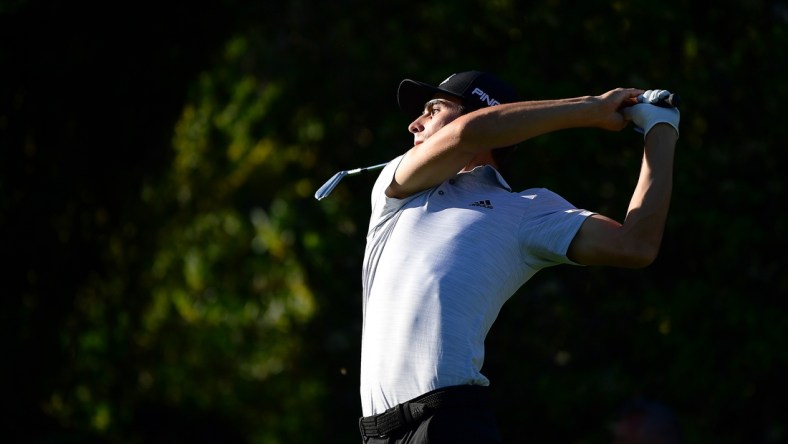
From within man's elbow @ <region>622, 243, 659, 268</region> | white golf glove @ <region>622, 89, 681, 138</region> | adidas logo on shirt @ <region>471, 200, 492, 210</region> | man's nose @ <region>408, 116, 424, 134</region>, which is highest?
man's nose @ <region>408, 116, 424, 134</region>

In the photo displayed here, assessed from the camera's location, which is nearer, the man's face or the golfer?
the golfer

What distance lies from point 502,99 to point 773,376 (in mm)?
3988

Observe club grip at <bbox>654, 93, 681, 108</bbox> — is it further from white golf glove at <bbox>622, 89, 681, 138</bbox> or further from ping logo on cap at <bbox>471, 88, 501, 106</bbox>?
ping logo on cap at <bbox>471, 88, 501, 106</bbox>

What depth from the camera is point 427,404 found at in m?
3.53

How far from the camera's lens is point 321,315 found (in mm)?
8352

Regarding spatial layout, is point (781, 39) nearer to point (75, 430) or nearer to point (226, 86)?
point (226, 86)

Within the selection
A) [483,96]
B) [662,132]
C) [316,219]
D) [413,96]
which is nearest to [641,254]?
[662,132]

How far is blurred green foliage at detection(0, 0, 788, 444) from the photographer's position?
7410mm

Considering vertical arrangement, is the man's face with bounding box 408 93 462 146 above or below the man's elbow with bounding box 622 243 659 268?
above

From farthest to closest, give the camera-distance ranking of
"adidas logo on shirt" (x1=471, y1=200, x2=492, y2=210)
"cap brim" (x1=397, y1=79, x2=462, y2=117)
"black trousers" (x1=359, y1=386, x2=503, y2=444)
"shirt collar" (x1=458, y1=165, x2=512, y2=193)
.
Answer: "cap brim" (x1=397, y1=79, x2=462, y2=117) < "shirt collar" (x1=458, y1=165, x2=512, y2=193) < "adidas logo on shirt" (x1=471, y1=200, x2=492, y2=210) < "black trousers" (x1=359, y1=386, x2=503, y2=444)

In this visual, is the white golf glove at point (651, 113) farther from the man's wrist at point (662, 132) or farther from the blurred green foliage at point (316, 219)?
the blurred green foliage at point (316, 219)

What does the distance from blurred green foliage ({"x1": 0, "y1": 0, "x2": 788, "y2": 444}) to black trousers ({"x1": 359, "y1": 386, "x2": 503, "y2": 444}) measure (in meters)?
2.83

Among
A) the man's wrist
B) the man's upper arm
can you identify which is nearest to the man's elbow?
the man's upper arm

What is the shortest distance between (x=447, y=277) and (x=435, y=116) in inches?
29.7
